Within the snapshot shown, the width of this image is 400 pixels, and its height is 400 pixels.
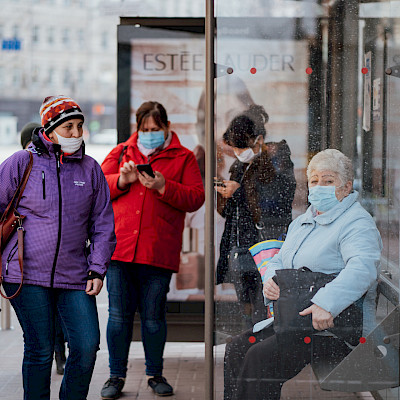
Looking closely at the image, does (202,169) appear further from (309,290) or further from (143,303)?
(309,290)

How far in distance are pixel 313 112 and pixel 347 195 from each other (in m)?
0.40

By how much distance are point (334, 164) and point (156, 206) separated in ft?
5.16

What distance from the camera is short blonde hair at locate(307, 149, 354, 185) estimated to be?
12.1ft

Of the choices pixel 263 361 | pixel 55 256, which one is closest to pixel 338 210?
pixel 263 361

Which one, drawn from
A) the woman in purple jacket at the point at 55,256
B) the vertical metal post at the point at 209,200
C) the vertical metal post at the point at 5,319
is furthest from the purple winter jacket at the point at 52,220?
the vertical metal post at the point at 5,319

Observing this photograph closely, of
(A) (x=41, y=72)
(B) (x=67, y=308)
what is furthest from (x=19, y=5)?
(B) (x=67, y=308)

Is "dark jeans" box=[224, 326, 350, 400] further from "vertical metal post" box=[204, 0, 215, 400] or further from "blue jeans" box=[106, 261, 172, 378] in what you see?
"blue jeans" box=[106, 261, 172, 378]

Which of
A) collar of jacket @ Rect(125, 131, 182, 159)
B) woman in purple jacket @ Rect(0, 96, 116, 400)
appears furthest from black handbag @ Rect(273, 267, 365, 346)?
collar of jacket @ Rect(125, 131, 182, 159)

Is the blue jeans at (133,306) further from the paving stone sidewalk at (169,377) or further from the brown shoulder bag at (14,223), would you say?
the brown shoulder bag at (14,223)

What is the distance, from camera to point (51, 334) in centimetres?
400

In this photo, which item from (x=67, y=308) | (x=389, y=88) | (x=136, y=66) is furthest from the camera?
(x=136, y=66)

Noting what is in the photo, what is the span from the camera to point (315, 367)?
3754mm

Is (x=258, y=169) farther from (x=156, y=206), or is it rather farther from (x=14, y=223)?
(x=156, y=206)

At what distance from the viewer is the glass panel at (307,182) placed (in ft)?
11.9
